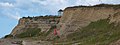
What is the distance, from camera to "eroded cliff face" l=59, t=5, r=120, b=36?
271 feet

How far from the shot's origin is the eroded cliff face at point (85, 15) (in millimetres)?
82750

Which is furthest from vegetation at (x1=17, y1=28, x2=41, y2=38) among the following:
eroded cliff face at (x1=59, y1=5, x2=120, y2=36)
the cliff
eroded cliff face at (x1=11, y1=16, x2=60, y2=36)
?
eroded cliff face at (x1=59, y1=5, x2=120, y2=36)

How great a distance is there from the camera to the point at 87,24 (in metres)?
89.0

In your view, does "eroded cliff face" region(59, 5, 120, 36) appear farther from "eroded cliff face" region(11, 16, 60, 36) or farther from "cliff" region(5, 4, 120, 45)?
"eroded cliff face" region(11, 16, 60, 36)

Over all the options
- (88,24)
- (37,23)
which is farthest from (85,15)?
(37,23)

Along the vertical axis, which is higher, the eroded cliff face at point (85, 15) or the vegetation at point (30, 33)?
the eroded cliff face at point (85, 15)

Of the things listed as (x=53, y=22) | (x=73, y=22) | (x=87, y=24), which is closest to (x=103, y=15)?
(x=87, y=24)

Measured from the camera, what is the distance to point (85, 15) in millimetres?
95125

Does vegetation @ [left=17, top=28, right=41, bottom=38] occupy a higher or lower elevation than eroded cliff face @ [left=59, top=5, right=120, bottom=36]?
lower

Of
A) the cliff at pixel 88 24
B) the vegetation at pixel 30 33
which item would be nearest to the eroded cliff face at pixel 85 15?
the cliff at pixel 88 24

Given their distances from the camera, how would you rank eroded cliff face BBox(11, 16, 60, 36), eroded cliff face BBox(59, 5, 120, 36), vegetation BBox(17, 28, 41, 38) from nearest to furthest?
eroded cliff face BBox(59, 5, 120, 36), eroded cliff face BBox(11, 16, 60, 36), vegetation BBox(17, 28, 41, 38)

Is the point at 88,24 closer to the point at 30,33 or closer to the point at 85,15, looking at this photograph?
the point at 85,15

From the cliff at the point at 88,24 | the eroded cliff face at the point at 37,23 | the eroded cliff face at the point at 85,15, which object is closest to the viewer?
the cliff at the point at 88,24

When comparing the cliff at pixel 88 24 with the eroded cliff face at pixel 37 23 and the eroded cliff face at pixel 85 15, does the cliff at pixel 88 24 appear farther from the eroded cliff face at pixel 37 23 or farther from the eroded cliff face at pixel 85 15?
the eroded cliff face at pixel 37 23
